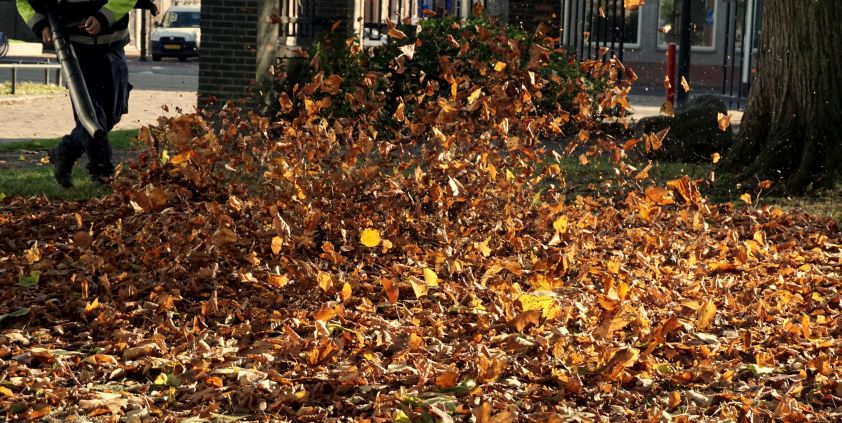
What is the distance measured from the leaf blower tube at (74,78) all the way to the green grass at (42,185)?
0.47 meters

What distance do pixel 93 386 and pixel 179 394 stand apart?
0.34m

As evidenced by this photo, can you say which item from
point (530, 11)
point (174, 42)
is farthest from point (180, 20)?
point (530, 11)

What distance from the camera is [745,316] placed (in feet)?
18.9

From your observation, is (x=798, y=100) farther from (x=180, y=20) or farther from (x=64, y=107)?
(x=180, y=20)

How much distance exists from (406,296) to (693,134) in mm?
6748

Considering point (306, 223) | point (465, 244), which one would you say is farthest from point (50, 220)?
point (465, 244)

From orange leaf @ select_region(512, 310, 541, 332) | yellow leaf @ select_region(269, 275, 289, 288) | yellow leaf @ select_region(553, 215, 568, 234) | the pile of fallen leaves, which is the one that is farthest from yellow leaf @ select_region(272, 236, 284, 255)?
yellow leaf @ select_region(553, 215, 568, 234)

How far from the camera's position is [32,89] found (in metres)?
21.5

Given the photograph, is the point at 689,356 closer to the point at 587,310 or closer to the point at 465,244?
the point at 587,310

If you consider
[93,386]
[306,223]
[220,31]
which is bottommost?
[93,386]

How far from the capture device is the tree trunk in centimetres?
935

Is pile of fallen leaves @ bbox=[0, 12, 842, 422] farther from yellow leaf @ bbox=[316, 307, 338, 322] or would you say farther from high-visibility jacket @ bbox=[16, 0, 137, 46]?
high-visibility jacket @ bbox=[16, 0, 137, 46]

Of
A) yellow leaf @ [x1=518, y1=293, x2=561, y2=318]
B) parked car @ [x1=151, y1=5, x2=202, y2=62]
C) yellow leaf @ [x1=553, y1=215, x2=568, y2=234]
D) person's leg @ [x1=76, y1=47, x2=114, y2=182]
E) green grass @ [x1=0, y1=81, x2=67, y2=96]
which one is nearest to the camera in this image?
yellow leaf @ [x1=518, y1=293, x2=561, y2=318]

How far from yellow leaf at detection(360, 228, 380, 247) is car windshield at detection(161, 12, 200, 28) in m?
40.4
